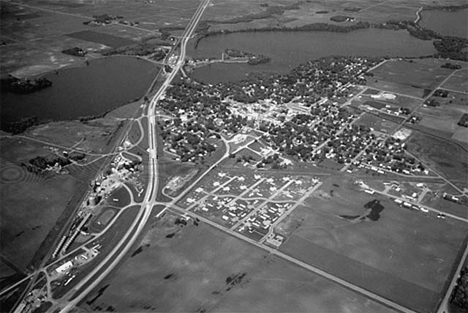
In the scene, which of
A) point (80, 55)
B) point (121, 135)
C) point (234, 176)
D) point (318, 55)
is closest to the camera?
point (234, 176)

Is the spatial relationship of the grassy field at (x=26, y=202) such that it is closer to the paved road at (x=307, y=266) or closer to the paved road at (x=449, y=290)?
the paved road at (x=307, y=266)

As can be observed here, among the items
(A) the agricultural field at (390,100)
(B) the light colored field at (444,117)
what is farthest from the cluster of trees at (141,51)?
(B) the light colored field at (444,117)

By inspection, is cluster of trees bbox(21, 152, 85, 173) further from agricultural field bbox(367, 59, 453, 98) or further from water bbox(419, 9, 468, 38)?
water bbox(419, 9, 468, 38)

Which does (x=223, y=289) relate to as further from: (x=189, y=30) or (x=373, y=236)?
(x=189, y=30)

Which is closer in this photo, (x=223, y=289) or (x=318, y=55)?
(x=223, y=289)

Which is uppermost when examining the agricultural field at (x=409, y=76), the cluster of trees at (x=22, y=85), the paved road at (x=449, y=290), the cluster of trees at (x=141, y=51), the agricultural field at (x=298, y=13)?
the agricultural field at (x=298, y=13)

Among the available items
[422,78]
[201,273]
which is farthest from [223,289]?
[422,78]

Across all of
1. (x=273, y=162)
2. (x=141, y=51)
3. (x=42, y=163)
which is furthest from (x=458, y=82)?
(x=42, y=163)
